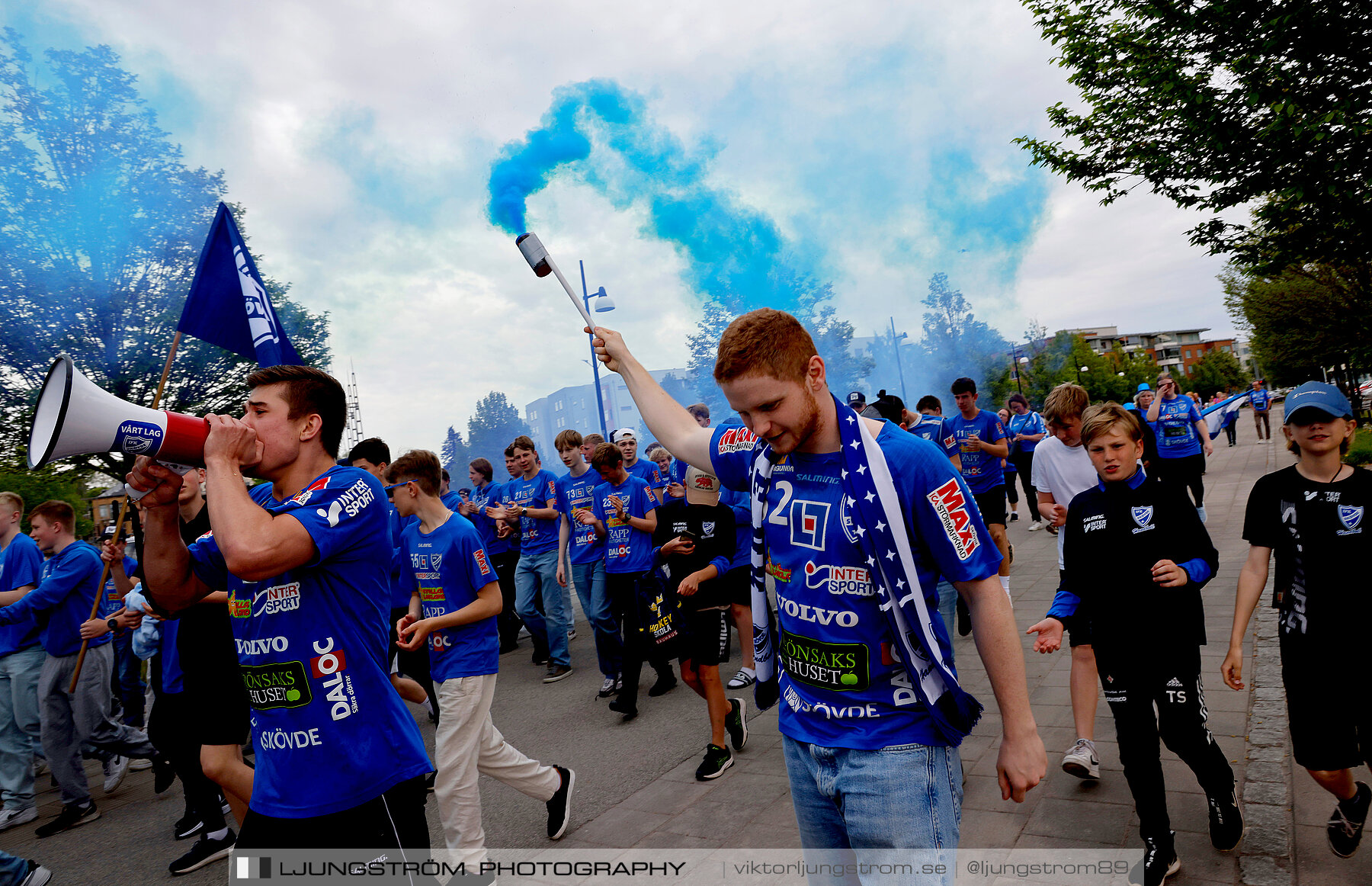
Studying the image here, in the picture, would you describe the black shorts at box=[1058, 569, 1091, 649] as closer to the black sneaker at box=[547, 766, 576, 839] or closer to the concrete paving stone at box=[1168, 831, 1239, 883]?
the concrete paving stone at box=[1168, 831, 1239, 883]

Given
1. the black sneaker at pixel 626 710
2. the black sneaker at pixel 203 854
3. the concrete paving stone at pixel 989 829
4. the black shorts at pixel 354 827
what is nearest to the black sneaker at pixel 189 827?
the black sneaker at pixel 203 854

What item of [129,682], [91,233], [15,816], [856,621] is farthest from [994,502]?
[91,233]

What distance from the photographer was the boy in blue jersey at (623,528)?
7266mm

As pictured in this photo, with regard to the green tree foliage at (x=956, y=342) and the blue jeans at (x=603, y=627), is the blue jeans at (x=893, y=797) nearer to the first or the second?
the blue jeans at (x=603, y=627)

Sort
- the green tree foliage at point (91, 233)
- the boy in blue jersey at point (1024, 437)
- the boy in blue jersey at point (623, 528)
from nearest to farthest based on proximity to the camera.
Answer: the boy in blue jersey at point (623, 528), the boy in blue jersey at point (1024, 437), the green tree foliage at point (91, 233)

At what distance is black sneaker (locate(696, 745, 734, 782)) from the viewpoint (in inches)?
197

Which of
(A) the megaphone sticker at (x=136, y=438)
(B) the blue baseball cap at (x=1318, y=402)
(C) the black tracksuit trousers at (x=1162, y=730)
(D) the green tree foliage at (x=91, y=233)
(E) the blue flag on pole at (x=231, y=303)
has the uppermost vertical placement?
(D) the green tree foliage at (x=91, y=233)

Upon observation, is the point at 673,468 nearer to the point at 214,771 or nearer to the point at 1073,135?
the point at 214,771

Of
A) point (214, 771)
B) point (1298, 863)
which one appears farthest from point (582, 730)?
point (1298, 863)

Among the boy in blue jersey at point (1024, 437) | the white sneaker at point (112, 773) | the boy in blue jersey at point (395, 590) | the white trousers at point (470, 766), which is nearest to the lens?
the white trousers at point (470, 766)

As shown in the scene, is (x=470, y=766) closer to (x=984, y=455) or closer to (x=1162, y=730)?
(x=1162, y=730)

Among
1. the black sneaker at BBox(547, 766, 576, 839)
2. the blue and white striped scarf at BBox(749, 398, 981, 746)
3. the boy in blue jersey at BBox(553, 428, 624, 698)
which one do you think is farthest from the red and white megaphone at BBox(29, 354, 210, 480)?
the boy in blue jersey at BBox(553, 428, 624, 698)

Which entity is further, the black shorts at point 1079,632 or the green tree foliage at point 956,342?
the green tree foliage at point 956,342

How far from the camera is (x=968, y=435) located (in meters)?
8.62
